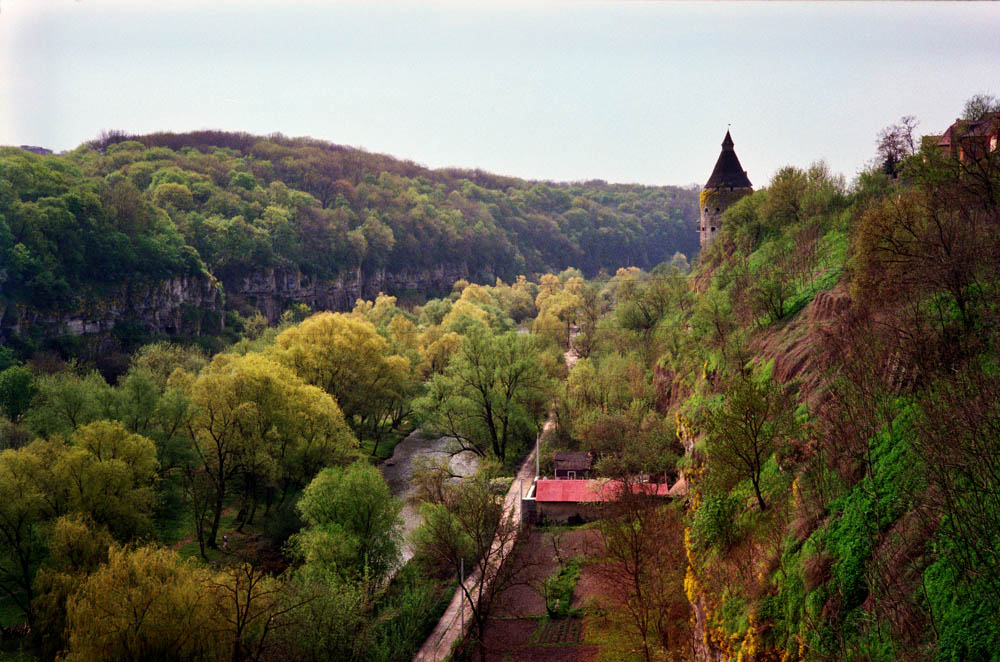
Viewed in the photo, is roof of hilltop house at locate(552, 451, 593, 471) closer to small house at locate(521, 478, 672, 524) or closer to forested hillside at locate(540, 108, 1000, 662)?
small house at locate(521, 478, 672, 524)

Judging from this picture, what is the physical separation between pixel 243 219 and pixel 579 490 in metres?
73.8

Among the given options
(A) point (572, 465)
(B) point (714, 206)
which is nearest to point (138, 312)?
(A) point (572, 465)

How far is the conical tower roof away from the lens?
52219mm

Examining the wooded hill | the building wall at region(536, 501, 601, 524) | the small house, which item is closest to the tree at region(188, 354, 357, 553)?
the small house

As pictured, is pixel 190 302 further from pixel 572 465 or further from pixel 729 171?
pixel 729 171

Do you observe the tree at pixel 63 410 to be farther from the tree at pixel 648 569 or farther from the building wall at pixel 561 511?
the tree at pixel 648 569

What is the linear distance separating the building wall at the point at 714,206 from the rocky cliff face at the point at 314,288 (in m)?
56.6

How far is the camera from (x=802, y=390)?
21.4 metres

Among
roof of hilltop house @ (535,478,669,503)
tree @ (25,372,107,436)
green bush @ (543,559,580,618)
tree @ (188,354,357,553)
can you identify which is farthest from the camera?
tree @ (25,372,107,436)

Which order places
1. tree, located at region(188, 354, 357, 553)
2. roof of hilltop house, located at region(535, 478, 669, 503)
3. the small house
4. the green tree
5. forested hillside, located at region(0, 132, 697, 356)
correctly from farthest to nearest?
forested hillside, located at region(0, 132, 697, 356)
tree, located at region(188, 354, 357, 553)
the small house
roof of hilltop house, located at region(535, 478, 669, 503)
the green tree

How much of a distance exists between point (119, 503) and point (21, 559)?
349cm

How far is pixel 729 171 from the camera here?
173 ft

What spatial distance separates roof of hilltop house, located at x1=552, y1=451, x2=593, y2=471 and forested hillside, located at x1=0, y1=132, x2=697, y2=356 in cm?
4082

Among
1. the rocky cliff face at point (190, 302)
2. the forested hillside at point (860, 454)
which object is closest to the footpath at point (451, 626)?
the forested hillside at point (860, 454)
